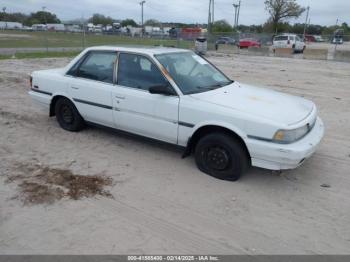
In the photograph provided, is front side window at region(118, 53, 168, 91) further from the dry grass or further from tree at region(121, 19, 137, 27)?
tree at region(121, 19, 137, 27)

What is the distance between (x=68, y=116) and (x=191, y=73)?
8.01ft

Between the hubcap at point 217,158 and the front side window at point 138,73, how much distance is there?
43.9 inches

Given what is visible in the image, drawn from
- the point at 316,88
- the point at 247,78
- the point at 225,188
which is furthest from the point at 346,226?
the point at 247,78

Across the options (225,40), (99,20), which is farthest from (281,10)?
(99,20)

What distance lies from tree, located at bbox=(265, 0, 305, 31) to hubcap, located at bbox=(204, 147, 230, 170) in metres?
61.3

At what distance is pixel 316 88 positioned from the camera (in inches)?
447

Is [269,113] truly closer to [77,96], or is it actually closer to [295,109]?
[295,109]

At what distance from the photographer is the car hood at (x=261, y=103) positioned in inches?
164

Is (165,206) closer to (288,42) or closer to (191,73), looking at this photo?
(191,73)

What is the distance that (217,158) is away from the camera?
441cm

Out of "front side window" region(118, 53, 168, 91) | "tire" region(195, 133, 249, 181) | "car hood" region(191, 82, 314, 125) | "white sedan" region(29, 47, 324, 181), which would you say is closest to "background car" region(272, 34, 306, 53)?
"car hood" region(191, 82, 314, 125)

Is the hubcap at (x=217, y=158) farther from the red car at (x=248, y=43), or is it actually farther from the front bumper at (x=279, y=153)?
the red car at (x=248, y=43)

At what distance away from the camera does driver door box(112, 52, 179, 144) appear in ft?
15.3

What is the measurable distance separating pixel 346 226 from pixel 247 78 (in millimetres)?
10426
